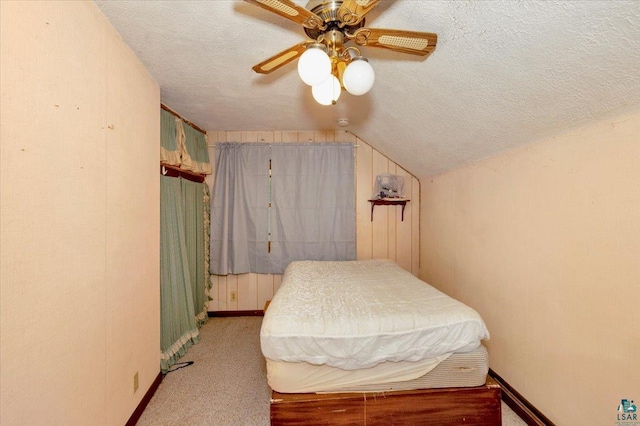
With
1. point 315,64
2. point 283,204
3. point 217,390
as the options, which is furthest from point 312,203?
point 315,64

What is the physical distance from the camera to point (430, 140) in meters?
2.47

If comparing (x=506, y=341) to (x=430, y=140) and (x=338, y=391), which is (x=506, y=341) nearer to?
(x=338, y=391)

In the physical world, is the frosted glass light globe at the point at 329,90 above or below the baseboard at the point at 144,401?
above

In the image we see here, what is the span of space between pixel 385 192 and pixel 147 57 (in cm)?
268

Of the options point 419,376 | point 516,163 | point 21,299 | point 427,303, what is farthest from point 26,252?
point 516,163

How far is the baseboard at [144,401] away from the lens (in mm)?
1692

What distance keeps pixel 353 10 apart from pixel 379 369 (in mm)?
1714

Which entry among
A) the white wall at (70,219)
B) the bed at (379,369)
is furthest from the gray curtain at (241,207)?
the bed at (379,369)

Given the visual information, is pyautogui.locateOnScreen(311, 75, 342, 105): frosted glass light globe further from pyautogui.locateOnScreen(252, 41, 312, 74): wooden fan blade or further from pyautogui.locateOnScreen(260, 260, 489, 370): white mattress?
pyautogui.locateOnScreen(260, 260, 489, 370): white mattress

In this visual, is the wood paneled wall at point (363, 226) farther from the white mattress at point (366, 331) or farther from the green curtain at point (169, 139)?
the white mattress at point (366, 331)

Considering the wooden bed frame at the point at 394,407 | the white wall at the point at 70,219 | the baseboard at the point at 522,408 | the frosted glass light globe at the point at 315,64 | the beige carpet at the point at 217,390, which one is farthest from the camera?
the beige carpet at the point at 217,390

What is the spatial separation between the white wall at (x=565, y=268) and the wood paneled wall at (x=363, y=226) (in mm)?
1281

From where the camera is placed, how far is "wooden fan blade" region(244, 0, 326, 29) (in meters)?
0.95

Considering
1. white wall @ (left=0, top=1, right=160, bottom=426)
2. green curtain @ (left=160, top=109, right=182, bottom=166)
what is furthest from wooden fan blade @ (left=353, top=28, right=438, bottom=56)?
green curtain @ (left=160, top=109, right=182, bottom=166)
